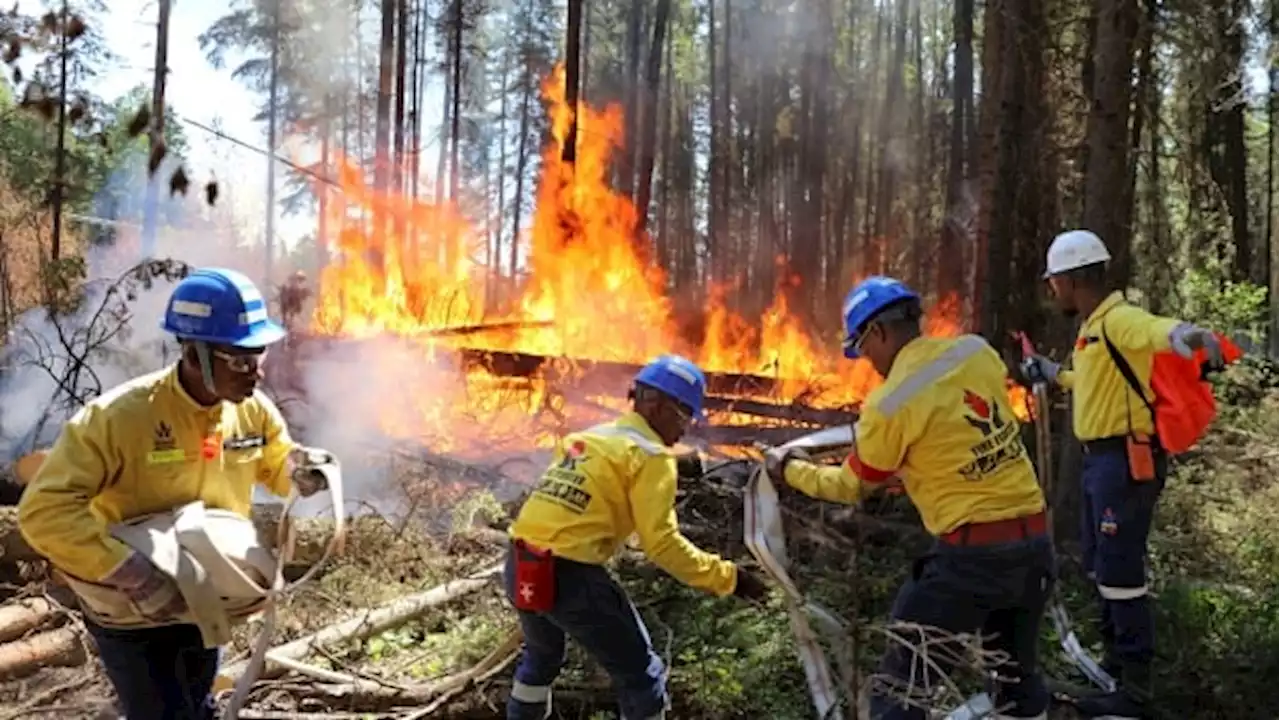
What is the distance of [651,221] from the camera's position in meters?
35.9

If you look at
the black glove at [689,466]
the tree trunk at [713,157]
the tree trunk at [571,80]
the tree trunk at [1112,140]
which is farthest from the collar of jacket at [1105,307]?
the tree trunk at [713,157]

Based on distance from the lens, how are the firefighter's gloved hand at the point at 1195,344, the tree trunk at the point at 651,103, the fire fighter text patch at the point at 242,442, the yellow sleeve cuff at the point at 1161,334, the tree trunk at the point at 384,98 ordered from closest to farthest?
1. the fire fighter text patch at the point at 242,442
2. the firefighter's gloved hand at the point at 1195,344
3. the yellow sleeve cuff at the point at 1161,334
4. the tree trunk at the point at 384,98
5. the tree trunk at the point at 651,103

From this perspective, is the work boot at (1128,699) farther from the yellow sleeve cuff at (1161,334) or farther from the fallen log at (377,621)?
the fallen log at (377,621)

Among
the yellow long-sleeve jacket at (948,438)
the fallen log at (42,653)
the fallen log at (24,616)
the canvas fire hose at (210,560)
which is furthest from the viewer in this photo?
the fallen log at (24,616)

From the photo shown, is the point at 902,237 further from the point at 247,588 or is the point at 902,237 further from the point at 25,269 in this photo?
the point at 247,588

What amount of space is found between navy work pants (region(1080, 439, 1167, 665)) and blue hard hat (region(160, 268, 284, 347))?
169 inches

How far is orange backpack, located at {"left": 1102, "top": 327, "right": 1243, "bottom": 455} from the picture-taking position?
5.51 metres

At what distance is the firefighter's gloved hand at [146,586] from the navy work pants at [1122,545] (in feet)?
14.7

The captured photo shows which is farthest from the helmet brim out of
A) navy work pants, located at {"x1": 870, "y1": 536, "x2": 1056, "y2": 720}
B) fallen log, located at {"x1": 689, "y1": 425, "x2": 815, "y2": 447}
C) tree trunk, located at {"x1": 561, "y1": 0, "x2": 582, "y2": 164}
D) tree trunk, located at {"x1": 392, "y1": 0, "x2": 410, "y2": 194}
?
tree trunk, located at {"x1": 392, "y1": 0, "x2": 410, "y2": 194}

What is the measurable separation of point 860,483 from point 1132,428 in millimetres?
2105

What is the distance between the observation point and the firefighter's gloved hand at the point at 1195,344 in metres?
5.42

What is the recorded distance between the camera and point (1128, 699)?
5.45m

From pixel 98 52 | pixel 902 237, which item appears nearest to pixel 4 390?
pixel 98 52

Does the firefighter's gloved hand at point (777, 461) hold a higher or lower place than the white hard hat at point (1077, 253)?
lower
